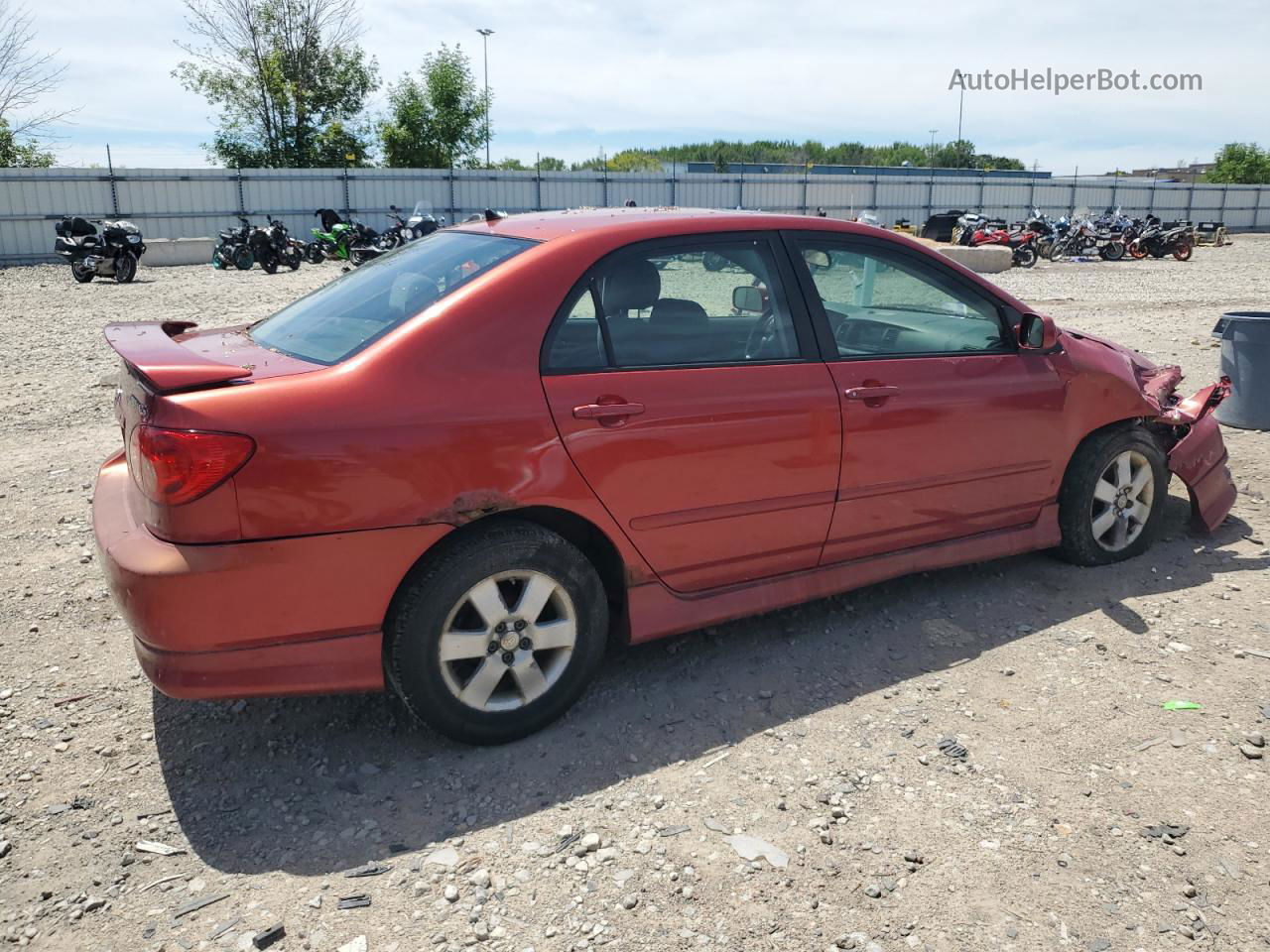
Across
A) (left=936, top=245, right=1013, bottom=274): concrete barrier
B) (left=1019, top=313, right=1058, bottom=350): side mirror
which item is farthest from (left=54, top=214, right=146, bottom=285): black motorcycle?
(left=1019, top=313, right=1058, bottom=350): side mirror

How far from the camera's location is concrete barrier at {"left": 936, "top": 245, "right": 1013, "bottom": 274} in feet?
76.3

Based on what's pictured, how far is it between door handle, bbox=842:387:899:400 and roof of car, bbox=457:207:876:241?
2.13ft

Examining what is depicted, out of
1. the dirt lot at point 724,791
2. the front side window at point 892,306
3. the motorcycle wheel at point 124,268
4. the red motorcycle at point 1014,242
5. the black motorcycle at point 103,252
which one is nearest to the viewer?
the dirt lot at point 724,791

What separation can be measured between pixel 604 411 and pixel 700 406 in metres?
0.36

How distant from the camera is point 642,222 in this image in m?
3.43

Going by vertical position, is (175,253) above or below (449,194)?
below

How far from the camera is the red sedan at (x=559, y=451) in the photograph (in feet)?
8.82

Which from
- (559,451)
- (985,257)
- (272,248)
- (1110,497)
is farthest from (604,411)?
(985,257)

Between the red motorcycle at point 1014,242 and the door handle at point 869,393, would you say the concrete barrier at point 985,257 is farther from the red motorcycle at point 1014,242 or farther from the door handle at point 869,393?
the door handle at point 869,393

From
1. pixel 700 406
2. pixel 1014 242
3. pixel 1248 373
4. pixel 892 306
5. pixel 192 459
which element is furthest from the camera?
pixel 1014 242

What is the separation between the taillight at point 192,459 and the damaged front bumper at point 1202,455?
397 centimetres

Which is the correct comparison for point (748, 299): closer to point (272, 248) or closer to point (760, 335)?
point (760, 335)

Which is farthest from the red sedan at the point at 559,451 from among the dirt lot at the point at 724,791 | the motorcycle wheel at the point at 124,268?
the motorcycle wheel at the point at 124,268

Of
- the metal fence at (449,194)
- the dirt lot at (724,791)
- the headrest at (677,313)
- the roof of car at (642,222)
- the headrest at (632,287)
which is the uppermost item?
the metal fence at (449,194)
